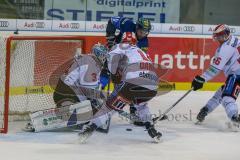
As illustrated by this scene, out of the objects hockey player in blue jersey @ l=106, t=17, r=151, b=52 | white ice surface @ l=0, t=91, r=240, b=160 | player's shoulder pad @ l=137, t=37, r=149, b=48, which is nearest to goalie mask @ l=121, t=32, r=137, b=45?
hockey player in blue jersey @ l=106, t=17, r=151, b=52

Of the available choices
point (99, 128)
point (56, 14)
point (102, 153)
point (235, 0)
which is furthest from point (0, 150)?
point (235, 0)

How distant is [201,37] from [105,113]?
11.0ft

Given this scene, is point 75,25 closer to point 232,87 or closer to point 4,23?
point 4,23

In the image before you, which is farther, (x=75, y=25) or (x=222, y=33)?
(x=75, y=25)

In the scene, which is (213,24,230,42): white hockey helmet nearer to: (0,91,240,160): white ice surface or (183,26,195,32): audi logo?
(0,91,240,160): white ice surface

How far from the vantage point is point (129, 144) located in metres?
4.76

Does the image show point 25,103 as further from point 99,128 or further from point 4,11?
point 4,11

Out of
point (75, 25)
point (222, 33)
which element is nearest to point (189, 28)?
point (75, 25)

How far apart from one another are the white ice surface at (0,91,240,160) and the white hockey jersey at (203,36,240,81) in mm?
506

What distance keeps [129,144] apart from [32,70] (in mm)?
1230

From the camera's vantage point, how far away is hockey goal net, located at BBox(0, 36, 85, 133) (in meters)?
5.29

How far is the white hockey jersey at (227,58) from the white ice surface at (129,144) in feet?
1.66

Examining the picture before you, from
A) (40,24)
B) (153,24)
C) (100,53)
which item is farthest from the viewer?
(153,24)

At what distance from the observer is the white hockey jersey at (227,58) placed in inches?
211
